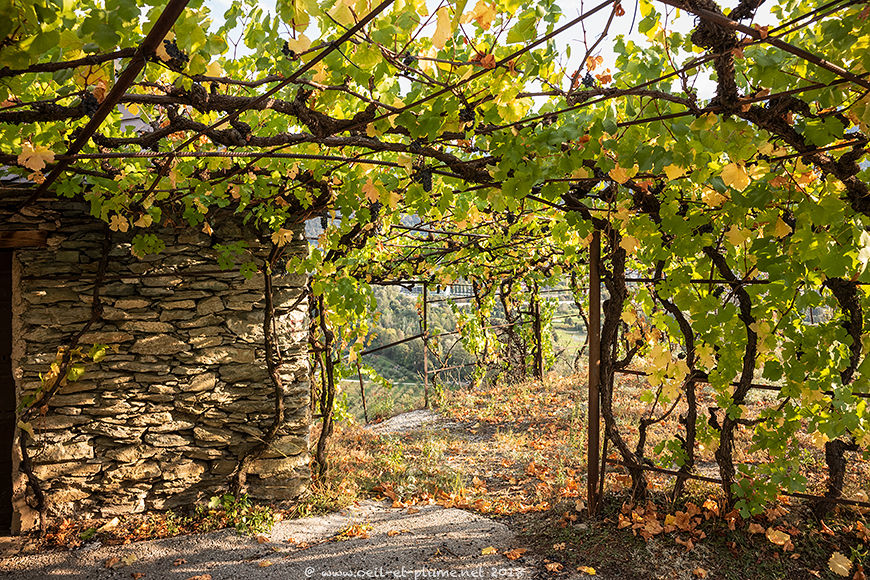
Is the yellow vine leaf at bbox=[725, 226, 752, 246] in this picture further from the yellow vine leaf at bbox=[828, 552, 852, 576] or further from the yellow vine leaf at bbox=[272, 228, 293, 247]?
the yellow vine leaf at bbox=[272, 228, 293, 247]

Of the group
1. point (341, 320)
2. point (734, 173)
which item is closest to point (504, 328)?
point (341, 320)

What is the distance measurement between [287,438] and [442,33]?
3.19 meters

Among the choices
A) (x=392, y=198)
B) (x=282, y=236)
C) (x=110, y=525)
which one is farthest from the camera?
(x=282, y=236)

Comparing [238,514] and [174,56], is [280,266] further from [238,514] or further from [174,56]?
[174,56]

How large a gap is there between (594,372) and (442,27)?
229 centimetres

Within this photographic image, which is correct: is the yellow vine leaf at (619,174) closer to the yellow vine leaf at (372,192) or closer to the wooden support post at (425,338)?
the yellow vine leaf at (372,192)

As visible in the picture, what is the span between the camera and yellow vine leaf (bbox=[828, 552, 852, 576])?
A: 2.22m

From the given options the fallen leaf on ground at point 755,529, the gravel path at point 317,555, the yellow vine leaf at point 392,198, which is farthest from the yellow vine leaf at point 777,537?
the yellow vine leaf at point 392,198

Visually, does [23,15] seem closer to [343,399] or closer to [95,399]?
[95,399]

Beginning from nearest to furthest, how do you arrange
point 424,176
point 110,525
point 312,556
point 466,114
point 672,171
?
point 466,114
point 672,171
point 424,176
point 312,556
point 110,525

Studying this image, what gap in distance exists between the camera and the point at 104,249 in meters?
3.39

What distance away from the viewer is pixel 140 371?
11.5 ft

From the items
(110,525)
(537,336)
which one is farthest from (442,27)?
(537,336)

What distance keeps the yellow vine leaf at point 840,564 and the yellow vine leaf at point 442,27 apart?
2.71m
